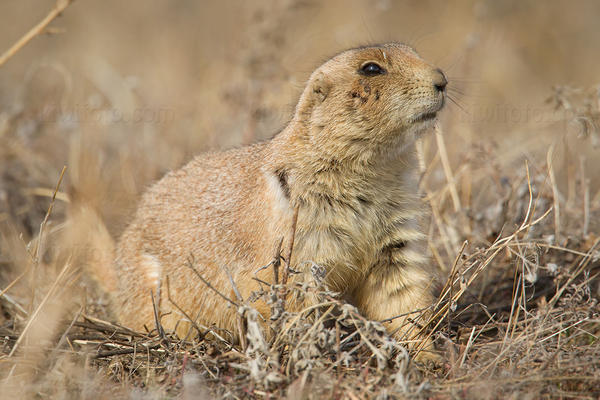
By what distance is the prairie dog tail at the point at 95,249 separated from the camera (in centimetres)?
495

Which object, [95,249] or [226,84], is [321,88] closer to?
[95,249]

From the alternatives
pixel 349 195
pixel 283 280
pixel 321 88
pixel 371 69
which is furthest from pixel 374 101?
pixel 283 280

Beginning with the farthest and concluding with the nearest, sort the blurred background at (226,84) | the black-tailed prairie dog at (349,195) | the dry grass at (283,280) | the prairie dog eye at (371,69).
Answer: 1. the blurred background at (226,84)
2. the prairie dog eye at (371,69)
3. the black-tailed prairie dog at (349,195)
4. the dry grass at (283,280)

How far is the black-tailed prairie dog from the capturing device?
362 cm

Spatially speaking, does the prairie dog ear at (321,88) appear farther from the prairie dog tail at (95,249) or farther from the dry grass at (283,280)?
the prairie dog tail at (95,249)

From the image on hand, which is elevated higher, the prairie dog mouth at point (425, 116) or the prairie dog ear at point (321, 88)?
the prairie dog ear at point (321, 88)

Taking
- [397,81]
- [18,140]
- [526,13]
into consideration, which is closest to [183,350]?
[397,81]

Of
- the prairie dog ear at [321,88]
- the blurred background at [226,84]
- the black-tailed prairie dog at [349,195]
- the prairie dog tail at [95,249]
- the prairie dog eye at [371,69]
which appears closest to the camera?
the black-tailed prairie dog at [349,195]

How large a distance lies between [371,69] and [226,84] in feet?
13.7

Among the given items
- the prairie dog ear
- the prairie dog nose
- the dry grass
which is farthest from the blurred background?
the prairie dog ear

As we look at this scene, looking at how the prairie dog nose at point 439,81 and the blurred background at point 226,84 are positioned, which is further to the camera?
the blurred background at point 226,84

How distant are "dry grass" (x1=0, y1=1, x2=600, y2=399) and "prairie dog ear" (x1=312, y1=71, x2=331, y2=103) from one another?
117 centimetres

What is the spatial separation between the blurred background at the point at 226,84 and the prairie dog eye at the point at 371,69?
80cm

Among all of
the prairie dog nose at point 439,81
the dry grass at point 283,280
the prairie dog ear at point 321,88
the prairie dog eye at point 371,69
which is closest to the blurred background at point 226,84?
the dry grass at point 283,280
